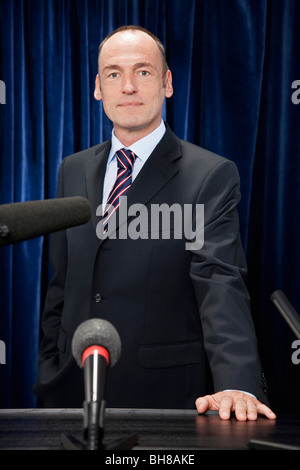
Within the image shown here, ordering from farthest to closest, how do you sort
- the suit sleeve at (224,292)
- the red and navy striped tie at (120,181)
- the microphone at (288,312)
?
the red and navy striped tie at (120,181)
the suit sleeve at (224,292)
the microphone at (288,312)

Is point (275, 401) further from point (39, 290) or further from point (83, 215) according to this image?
point (83, 215)

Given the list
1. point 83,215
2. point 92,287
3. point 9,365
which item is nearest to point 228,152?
point 92,287

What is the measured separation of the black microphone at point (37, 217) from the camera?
2.51ft

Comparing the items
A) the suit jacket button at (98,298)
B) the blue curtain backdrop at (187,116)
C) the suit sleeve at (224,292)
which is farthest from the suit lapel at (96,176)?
the blue curtain backdrop at (187,116)

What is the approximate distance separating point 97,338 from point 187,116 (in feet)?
6.88

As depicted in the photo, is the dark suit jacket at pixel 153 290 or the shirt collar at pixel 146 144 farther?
the shirt collar at pixel 146 144

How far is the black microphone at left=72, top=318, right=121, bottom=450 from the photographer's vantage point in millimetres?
767

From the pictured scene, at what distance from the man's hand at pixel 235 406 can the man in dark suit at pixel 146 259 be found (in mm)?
315

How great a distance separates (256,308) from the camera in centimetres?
274

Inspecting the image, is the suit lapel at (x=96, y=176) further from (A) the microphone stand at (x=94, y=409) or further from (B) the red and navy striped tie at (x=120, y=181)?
(A) the microphone stand at (x=94, y=409)

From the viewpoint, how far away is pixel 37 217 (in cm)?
80

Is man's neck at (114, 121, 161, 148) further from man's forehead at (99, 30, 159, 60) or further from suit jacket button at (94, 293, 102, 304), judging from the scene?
suit jacket button at (94, 293, 102, 304)

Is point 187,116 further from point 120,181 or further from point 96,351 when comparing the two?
point 96,351

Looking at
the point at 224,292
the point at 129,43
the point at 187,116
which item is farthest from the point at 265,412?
the point at 187,116
